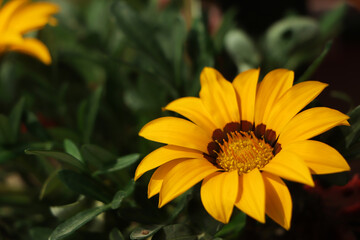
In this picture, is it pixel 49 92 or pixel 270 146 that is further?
pixel 49 92

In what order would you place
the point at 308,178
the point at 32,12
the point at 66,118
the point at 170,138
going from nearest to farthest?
the point at 308,178
the point at 170,138
the point at 32,12
the point at 66,118

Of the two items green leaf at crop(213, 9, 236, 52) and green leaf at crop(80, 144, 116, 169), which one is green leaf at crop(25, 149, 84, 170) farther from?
green leaf at crop(213, 9, 236, 52)

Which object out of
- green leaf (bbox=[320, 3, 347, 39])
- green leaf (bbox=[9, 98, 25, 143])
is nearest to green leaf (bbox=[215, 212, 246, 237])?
green leaf (bbox=[9, 98, 25, 143])

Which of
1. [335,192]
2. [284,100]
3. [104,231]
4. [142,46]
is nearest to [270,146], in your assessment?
[284,100]

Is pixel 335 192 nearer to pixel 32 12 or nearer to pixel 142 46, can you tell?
pixel 142 46

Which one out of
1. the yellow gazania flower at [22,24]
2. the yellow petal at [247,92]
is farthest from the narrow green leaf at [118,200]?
the yellow gazania flower at [22,24]

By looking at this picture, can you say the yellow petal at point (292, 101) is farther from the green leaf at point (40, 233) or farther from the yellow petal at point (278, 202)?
the green leaf at point (40, 233)

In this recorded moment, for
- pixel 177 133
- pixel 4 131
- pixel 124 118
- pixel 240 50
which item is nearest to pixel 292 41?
pixel 240 50
